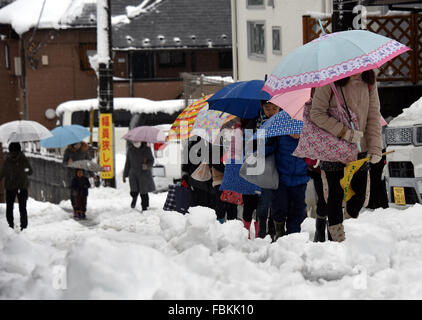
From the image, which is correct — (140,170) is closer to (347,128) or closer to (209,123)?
(209,123)

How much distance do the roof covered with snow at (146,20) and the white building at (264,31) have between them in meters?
10.8

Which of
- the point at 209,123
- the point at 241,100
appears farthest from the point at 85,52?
the point at 241,100

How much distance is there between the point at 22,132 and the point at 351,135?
442 inches

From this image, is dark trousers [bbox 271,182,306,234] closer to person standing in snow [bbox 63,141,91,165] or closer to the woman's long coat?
the woman's long coat

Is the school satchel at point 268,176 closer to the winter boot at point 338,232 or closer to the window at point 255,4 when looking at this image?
the winter boot at point 338,232

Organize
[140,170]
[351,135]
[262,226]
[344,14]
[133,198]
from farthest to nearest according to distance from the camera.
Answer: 1. [133,198]
2. [140,170]
3. [344,14]
4. [262,226]
5. [351,135]

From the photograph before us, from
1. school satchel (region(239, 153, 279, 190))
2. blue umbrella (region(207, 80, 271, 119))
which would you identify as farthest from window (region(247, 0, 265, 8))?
school satchel (region(239, 153, 279, 190))

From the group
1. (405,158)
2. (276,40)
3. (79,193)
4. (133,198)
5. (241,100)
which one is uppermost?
(276,40)

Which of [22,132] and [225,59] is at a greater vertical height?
[225,59]

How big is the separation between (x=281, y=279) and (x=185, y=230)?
129 cm

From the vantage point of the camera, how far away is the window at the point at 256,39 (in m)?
25.9

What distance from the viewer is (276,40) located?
24406 mm

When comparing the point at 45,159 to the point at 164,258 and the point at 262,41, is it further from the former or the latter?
the point at 164,258
